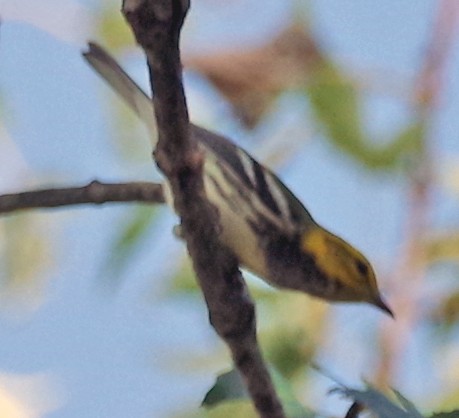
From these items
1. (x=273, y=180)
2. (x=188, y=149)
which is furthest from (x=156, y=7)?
(x=273, y=180)

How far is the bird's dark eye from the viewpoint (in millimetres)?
576

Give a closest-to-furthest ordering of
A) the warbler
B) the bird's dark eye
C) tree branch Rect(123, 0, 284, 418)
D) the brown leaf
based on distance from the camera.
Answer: tree branch Rect(123, 0, 284, 418) < the warbler < the bird's dark eye < the brown leaf

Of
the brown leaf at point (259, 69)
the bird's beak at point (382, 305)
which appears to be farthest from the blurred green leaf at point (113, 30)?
the bird's beak at point (382, 305)

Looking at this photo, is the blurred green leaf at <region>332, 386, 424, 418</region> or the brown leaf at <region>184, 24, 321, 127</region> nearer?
the blurred green leaf at <region>332, 386, 424, 418</region>

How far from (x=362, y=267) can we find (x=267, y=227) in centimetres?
13

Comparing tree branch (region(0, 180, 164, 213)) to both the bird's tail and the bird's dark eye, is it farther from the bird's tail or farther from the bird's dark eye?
the bird's dark eye

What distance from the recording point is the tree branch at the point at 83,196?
441mm

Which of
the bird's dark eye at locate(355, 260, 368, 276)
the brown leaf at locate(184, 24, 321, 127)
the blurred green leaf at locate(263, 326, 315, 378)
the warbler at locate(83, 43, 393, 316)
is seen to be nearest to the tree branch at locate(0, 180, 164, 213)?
the warbler at locate(83, 43, 393, 316)

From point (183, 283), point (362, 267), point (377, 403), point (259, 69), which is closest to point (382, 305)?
point (362, 267)

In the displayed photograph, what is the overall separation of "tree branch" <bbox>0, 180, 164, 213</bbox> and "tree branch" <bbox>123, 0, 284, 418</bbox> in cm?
8

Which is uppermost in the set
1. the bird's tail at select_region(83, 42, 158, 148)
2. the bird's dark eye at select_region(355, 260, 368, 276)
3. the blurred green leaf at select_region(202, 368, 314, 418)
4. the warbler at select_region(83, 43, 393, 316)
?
the bird's tail at select_region(83, 42, 158, 148)

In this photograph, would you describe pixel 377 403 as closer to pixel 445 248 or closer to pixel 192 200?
pixel 192 200

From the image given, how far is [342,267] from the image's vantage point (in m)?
0.56

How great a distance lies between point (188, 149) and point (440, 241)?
613 millimetres
